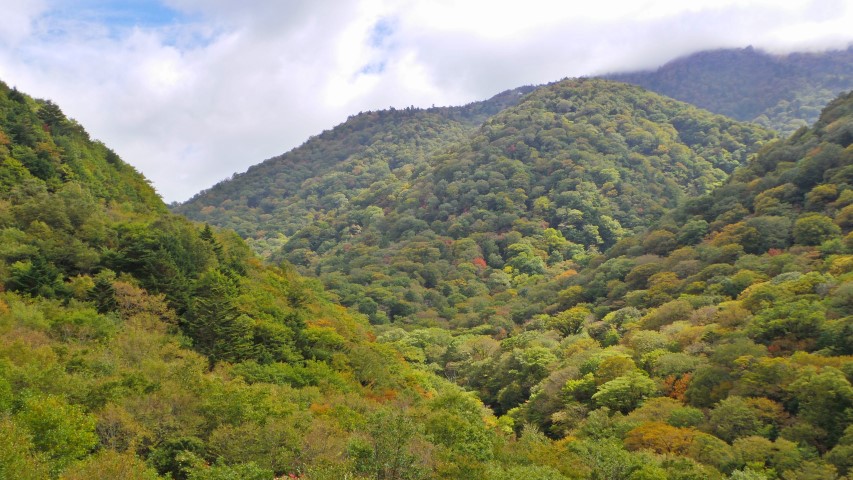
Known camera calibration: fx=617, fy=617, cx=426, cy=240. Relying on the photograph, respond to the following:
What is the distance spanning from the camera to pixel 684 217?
66.8 meters

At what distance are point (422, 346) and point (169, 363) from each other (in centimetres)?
3619

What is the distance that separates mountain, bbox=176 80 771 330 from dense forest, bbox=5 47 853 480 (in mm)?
1282

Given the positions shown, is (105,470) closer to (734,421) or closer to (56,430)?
(56,430)

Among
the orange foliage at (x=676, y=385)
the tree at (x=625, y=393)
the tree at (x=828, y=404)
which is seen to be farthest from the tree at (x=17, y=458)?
the orange foliage at (x=676, y=385)

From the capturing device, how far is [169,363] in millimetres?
26562

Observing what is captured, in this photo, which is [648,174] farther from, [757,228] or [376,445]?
[376,445]

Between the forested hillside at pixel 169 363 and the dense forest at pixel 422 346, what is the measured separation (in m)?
0.11

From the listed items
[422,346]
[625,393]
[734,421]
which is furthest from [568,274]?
[734,421]

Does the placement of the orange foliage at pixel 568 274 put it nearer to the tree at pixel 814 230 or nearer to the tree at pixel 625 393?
the tree at pixel 814 230

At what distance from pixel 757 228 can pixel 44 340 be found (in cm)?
5130

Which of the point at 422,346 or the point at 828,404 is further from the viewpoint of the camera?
the point at 422,346

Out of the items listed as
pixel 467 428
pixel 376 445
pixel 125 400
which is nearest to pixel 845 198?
pixel 467 428

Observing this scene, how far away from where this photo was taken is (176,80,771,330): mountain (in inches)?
3263

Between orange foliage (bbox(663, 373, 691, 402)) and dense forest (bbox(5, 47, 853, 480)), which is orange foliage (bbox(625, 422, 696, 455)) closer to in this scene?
dense forest (bbox(5, 47, 853, 480))
